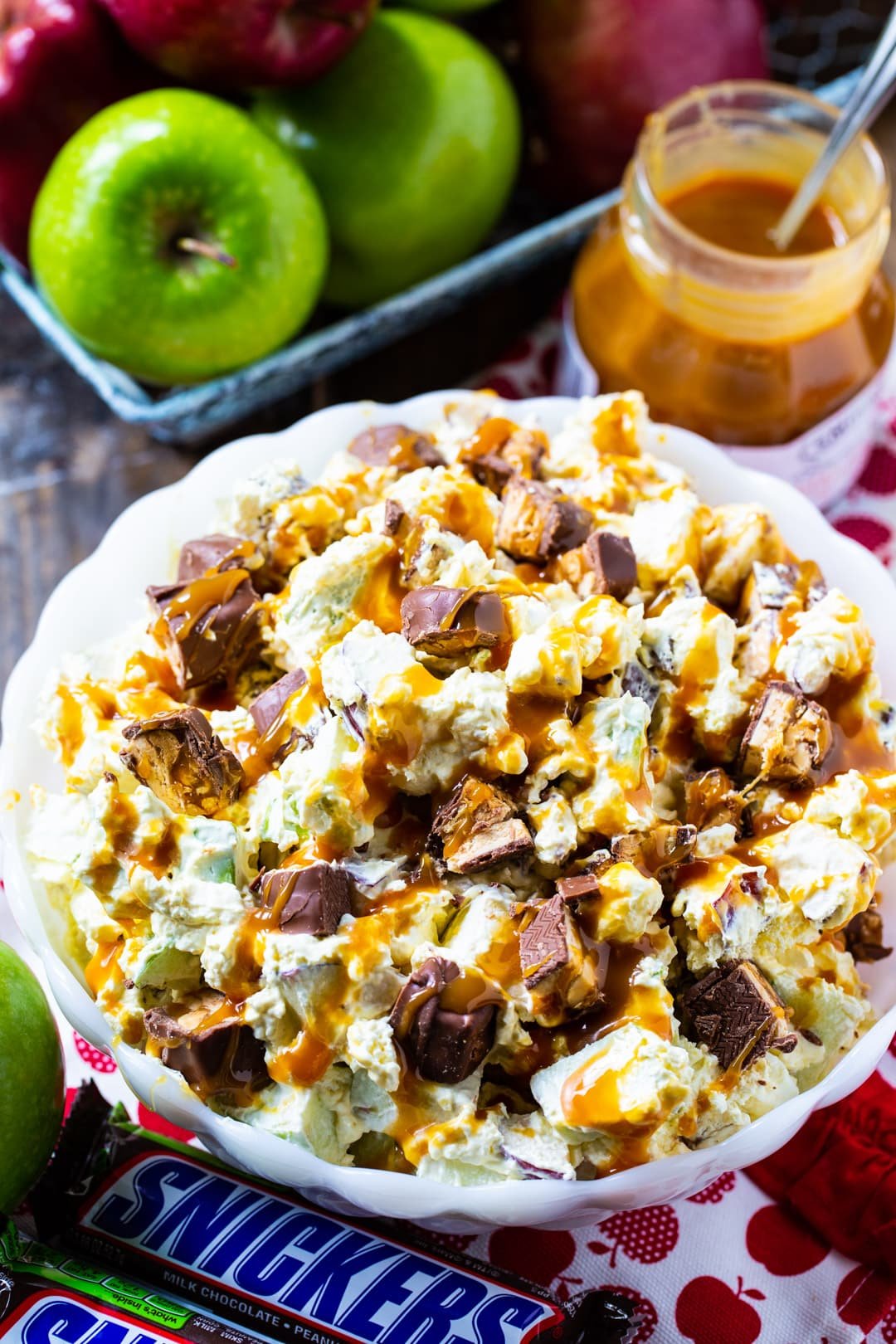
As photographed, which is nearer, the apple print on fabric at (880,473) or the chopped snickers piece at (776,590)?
the chopped snickers piece at (776,590)

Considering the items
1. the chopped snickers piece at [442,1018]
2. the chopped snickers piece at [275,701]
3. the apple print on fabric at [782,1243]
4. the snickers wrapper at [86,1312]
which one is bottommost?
the apple print on fabric at [782,1243]

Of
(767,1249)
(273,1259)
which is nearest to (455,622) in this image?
(273,1259)

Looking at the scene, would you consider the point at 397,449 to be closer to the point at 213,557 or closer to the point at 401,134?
the point at 213,557

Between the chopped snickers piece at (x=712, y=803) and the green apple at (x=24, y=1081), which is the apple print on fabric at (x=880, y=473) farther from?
the green apple at (x=24, y=1081)

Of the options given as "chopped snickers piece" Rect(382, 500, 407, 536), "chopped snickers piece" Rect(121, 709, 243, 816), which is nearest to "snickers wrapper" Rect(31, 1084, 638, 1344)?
"chopped snickers piece" Rect(121, 709, 243, 816)

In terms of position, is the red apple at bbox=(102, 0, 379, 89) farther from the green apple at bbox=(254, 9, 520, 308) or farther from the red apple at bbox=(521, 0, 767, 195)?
the red apple at bbox=(521, 0, 767, 195)

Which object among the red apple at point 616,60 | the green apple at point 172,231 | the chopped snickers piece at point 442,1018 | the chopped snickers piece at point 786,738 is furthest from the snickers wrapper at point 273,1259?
the red apple at point 616,60
